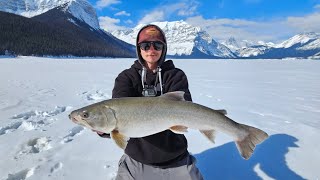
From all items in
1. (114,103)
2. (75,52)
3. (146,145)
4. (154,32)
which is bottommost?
(75,52)

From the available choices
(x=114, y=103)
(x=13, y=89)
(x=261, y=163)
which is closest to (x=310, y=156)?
(x=261, y=163)

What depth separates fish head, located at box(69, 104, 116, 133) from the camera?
3.04 m

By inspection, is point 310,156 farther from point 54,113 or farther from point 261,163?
point 54,113

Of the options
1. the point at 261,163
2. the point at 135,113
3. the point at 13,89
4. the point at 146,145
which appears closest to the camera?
the point at 135,113

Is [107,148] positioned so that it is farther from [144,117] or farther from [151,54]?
[144,117]

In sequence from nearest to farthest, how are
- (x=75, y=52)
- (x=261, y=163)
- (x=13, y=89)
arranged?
(x=261, y=163)
(x=13, y=89)
(x=75, y=52)

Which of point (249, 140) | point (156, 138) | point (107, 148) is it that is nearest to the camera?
point (249, 140)

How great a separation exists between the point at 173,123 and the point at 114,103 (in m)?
0.58

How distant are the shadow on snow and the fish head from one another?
2093 mm

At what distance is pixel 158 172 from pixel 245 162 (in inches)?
67.0

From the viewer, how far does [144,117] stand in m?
3.06

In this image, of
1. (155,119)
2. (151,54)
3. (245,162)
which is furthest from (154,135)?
(245,162)

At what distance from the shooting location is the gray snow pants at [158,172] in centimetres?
390

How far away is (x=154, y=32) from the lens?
3963mm
